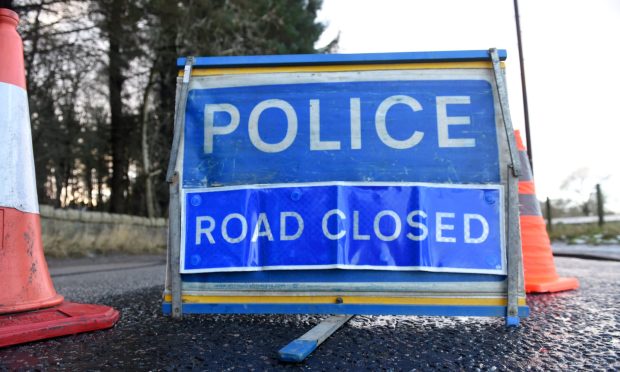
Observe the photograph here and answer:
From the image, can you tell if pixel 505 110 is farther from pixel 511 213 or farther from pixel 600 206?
pixel 600 206

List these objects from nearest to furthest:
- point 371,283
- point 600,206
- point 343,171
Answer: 1. point 371,283
2. point 343,171
3. point 600,206

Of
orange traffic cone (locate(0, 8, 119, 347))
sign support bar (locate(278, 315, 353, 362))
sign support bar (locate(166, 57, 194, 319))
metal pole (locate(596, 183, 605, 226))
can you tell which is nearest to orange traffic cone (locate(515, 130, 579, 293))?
sign support bar (locate(278, 315, 353, 362))

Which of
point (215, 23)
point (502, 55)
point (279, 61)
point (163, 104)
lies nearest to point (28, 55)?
point (215, 23)

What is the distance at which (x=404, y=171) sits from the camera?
8.35ft

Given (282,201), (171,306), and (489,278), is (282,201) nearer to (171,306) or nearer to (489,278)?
(171,306)

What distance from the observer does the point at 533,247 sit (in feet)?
12.7

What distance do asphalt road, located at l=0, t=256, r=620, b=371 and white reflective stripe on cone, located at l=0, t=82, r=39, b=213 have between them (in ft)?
2.84

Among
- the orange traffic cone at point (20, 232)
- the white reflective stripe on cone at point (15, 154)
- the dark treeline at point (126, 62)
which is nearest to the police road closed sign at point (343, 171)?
the orange traffic cone at point (20, 232)

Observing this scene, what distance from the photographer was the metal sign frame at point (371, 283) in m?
2.38

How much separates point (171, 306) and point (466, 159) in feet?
5.95

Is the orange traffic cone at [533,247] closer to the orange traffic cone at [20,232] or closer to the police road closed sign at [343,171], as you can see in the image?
the police road closed sign at [343,171]

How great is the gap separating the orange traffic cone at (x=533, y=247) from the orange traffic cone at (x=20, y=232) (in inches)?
123

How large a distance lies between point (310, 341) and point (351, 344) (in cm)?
22

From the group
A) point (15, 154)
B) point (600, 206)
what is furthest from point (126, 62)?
point (600, 206)
